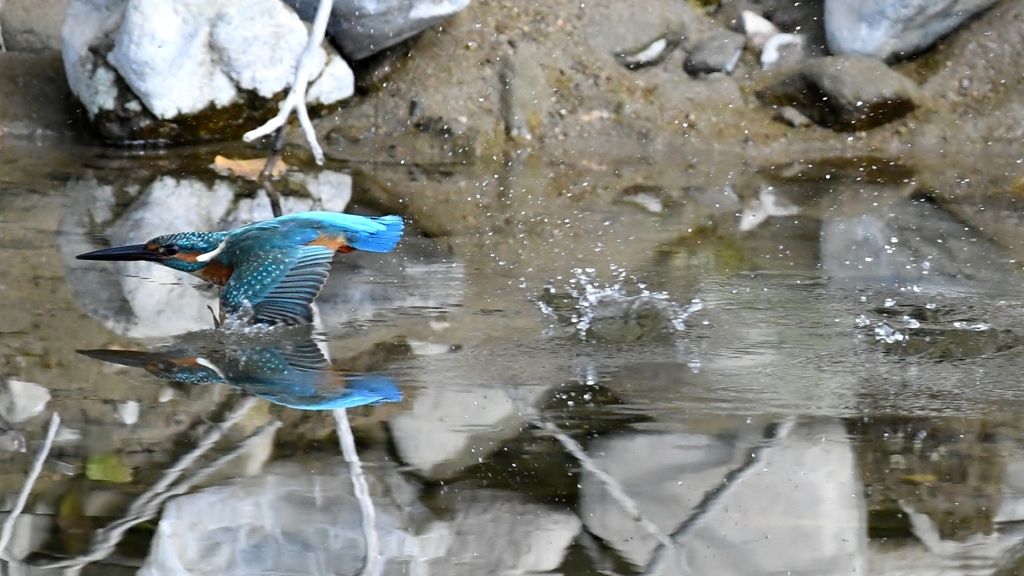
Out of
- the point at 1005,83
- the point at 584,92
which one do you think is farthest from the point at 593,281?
the point at 1005,83

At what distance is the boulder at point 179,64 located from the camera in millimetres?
6762

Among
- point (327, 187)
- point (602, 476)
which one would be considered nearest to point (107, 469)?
point (602, 476)

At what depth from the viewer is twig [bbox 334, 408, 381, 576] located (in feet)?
8.02

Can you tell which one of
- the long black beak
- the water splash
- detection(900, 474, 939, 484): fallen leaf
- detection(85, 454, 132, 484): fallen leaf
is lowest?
the water splash

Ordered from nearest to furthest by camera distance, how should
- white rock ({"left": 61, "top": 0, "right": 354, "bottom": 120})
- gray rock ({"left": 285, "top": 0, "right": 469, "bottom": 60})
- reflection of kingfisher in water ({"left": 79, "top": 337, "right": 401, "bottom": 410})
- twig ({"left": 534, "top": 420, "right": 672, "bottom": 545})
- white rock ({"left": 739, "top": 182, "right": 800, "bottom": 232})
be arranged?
twig ({"left": 534, "top": 420, "right": 672, "bottom": 545}) < reflection of kingfisher in water ({"left": 79, "top": 337, "right": 401, "bottom": 410}) < white rock ({"left": 739, "top": 182, "right": 800, "bottom": 232}) < white rock ({"left": 61, "top": 0, "right": 354, "bottom": 120}) < gray rock ({"left": 285, "top": 0, "right": 469, "bottom": 60})

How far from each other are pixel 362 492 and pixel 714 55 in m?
5.68

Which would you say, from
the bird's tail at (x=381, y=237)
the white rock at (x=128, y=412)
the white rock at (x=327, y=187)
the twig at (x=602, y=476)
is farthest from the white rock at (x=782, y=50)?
the white rock at (x=128, y=412)

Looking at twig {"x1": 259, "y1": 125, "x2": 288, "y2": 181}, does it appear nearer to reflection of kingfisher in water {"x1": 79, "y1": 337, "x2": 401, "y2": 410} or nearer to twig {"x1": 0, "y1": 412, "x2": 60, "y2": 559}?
reflection of kingfisher in water {"x1": 79, "y1": 337, "x2": 401, "y2": 410}

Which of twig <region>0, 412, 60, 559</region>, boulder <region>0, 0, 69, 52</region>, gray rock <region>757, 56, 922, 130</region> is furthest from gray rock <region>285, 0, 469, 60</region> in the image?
twig <region>0, 412, 60, 559</region>

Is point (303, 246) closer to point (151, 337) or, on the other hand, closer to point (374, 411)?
point (151, 337)

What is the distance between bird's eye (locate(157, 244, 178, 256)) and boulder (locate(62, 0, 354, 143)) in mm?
3259

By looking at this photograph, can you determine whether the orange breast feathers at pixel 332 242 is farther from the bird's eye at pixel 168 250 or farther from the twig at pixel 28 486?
the twig at pixel 28 486

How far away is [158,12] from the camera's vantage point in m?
6.74

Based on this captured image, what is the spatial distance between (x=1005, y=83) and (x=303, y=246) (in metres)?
5.65
